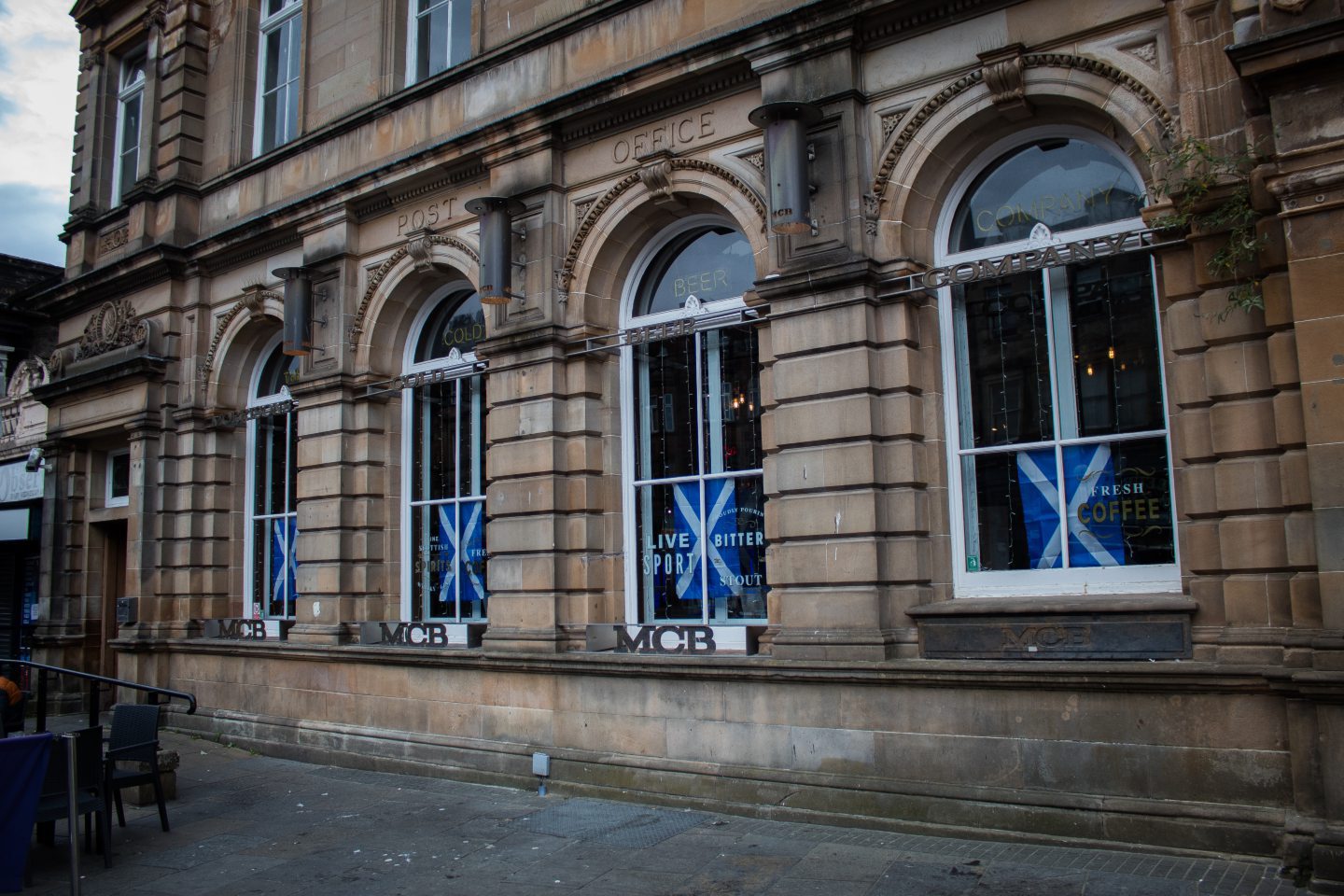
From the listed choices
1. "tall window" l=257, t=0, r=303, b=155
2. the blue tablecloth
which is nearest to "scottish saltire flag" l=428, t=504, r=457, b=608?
the blue tablecloth

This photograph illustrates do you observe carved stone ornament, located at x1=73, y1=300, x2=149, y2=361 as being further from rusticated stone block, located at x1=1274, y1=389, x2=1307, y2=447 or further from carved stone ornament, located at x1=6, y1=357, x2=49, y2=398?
rusticated stone block, located at x1=1274, y1=389, x2=1307, y2=447

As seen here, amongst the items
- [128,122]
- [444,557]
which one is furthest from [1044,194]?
[128,122]

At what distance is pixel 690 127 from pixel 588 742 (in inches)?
256

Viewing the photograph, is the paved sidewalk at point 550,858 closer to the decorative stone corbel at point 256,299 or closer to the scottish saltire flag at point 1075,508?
the scottish saltire flag at point 1075,508

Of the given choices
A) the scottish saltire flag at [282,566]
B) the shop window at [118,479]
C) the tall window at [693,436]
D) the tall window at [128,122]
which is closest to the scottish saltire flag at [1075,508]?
the tall window at [693,436]

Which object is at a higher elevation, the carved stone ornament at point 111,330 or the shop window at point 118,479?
the carved stone ornament at point 111,330

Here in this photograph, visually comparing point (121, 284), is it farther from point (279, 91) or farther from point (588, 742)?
point (588, 742)

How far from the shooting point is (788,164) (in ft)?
31.2

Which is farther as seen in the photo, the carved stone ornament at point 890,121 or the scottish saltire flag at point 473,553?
the scottish saltire flag at point 473,553

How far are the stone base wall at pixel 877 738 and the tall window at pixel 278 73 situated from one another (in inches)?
346

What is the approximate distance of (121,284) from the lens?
59.2 ft

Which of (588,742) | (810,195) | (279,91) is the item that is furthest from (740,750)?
(279,91)

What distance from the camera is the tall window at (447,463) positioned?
13328 mm

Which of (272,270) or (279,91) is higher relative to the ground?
(279,91)
